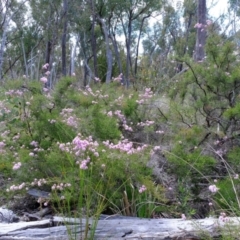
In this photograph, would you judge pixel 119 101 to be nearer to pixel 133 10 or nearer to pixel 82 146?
pixel 82 146

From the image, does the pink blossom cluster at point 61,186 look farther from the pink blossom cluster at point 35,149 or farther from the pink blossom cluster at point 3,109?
the pink blossom cluster at point 3,109

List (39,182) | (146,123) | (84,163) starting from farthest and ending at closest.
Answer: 1. (146,123)
2. (39,182)
3. (84,163)

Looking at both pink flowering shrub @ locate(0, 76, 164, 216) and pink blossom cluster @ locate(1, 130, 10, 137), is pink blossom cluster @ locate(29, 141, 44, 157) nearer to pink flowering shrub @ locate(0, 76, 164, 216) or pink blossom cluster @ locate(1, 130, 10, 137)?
pink flowering shrub @ locate(0, 76, 164, 216)

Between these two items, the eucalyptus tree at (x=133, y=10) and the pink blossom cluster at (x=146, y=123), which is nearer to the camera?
the pink blossom cluster at (x=146, y=123)

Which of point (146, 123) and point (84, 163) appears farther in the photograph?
point (146, 123)

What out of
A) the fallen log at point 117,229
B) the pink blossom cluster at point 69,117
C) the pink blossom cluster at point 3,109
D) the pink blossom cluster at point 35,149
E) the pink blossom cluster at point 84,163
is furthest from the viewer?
the pink blossom cluster at point 3,109

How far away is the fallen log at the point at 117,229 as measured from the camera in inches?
105

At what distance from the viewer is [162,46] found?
29.9 metres

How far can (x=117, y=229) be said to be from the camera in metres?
2.86

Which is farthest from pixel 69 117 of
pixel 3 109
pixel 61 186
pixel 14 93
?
pixel 61 186

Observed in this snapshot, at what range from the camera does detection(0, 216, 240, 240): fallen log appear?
2674mm

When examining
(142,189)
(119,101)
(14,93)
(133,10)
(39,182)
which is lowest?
(142,189)

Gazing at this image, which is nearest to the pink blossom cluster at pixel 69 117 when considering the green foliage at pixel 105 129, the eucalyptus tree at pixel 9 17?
the green foliage at pixel 105 129

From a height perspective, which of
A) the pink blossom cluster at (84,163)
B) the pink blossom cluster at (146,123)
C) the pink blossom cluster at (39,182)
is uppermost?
the pink blossom cluster at (146,123)
